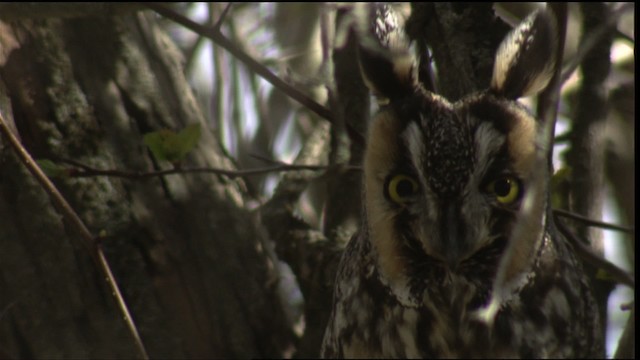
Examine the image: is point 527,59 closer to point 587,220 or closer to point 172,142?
point 587,220

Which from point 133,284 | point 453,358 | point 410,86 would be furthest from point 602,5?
point 133,284

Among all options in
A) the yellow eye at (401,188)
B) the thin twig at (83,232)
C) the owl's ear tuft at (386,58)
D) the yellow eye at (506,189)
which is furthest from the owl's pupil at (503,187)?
the thin twig at (83,232)

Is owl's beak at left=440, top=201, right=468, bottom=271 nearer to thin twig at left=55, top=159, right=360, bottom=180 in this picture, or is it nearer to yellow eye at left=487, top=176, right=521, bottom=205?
yellow eye at left=487, top=176, right=521, bottom=205

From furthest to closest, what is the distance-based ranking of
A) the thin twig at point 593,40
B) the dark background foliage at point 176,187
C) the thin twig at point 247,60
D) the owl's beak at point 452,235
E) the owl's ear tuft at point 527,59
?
the dark background foliage at point 176,187, the thin twig at point 247,60, the owl's ear tuft at point 527,59, the owl's beak at point 452,235, the thin twig at point 593,40

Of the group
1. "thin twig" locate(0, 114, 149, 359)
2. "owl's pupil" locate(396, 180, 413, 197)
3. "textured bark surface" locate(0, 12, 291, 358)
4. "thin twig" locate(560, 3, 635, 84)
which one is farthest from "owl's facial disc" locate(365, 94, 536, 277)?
"textured bark surface" locate(0, 12, 291, 358)

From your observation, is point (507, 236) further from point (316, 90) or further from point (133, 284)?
point (316, 90)

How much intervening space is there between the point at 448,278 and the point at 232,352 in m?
0.55

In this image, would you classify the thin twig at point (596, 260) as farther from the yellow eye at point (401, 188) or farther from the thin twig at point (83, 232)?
the thin twig at point (83, 232)

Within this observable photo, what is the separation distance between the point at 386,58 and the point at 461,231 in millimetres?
324

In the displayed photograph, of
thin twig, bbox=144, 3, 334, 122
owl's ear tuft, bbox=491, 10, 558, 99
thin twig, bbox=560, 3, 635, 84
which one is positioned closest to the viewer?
thin twig, bbox=560, 3, 635, 84

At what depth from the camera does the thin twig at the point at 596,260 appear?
2.07 m

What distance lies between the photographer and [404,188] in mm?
1950

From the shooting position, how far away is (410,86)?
204 centimetres

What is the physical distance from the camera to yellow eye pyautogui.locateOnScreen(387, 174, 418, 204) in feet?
6.36
